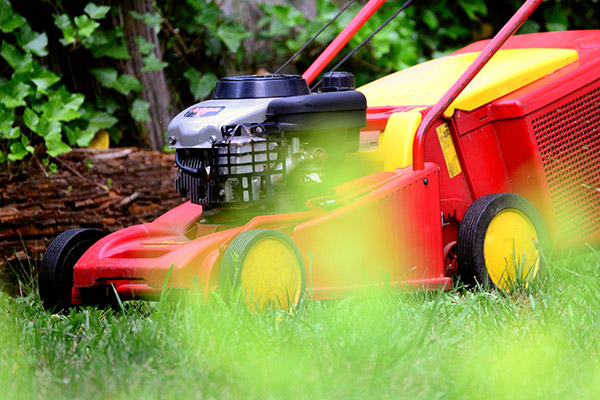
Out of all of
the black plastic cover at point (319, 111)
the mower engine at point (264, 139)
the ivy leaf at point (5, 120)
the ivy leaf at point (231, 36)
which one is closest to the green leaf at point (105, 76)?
the ivy leaf at point (5, 120)

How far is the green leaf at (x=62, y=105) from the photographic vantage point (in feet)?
12.1

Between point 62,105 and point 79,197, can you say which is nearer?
point 79,197

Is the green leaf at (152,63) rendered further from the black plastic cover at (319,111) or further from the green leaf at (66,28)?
the black plastic cover at (319,111)

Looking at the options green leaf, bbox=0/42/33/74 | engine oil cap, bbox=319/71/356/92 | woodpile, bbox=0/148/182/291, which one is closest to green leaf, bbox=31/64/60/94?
green leaf, bbox=0/42/33/74

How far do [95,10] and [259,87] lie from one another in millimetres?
1612

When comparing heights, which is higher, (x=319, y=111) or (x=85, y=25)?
(x=85, y=25)

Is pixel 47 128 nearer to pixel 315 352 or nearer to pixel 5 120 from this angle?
pixel 5 120

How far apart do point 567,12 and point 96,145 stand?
2820mm

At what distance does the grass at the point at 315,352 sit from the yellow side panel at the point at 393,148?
1.62 ft

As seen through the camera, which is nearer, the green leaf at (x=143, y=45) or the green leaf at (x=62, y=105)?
the green leaf at (x=62, y=105)

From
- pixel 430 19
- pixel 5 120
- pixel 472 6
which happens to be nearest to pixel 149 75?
pixel 5 120

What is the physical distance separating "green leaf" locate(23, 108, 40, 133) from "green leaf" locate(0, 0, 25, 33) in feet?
1.12

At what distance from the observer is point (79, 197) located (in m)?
3.46

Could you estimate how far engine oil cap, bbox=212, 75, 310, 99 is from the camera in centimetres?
253
